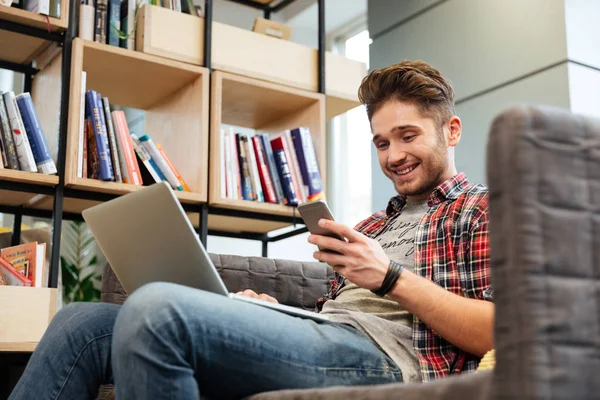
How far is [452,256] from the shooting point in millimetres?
1244

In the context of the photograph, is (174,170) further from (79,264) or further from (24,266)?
(79,264)

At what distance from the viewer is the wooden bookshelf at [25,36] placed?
218 centimetres

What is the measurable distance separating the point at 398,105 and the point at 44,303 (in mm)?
1197

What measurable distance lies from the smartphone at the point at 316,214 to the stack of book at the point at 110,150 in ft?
3.86

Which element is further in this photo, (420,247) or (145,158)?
(145,158)

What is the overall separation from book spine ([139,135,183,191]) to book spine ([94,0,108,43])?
36 cm

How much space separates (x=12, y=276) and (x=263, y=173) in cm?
93

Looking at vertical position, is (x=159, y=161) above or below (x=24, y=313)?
above

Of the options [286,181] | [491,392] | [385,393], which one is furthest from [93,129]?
[491,392]

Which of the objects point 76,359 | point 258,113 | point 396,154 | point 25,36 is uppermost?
point 25,36

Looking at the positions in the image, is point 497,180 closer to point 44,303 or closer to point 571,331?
point 571,331

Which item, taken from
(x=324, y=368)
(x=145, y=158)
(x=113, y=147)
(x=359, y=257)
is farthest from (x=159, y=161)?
(x=324, y=368)

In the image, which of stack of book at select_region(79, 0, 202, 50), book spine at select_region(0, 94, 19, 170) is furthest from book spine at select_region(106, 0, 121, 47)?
book spine at select_region(0, 94, 19, 170)

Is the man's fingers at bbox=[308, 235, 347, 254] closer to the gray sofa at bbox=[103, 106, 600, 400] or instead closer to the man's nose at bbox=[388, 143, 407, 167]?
the man's nose at bbox=[388, 143, 407, 167]
